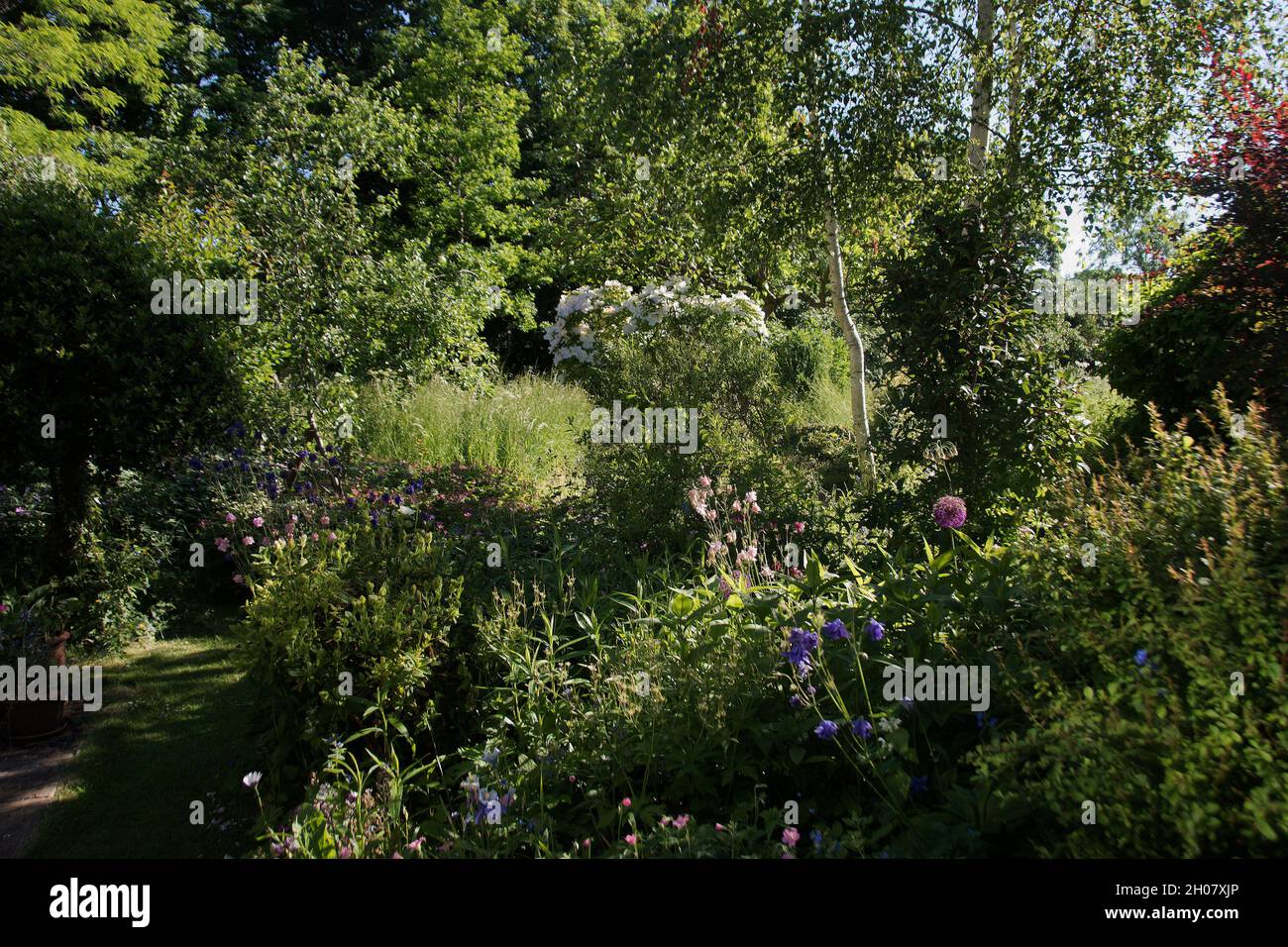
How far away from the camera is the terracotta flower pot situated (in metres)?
4.20

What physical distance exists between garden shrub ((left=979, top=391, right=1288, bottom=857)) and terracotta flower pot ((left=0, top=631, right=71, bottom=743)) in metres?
4.60

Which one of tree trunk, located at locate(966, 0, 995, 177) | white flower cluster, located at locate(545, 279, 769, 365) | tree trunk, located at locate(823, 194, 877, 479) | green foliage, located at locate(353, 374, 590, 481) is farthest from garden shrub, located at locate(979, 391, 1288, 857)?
green foliage, located at locate(353, 374, 590, 481)

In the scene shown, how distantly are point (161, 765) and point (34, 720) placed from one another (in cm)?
83

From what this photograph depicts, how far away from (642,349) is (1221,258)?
4.23 meters

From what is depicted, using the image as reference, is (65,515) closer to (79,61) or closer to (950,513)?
(950,513)

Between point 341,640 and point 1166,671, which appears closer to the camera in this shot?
point 1166,671

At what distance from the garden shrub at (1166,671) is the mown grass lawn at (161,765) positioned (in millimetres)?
3065

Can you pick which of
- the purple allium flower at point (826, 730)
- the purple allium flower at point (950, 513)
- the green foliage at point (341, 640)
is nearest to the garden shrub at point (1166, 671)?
the purple allium flower at point (826, 730)

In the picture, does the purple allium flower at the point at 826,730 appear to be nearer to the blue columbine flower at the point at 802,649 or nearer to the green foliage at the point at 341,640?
the blue columbine flower at the point at 802,649

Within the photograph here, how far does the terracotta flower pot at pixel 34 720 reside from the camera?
4199mm

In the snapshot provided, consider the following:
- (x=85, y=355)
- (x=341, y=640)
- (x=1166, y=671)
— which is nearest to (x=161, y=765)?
(x=341, y=640)

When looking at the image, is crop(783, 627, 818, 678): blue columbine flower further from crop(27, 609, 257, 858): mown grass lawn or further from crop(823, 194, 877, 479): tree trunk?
crop(823, 194, 877, 479): tree trunk

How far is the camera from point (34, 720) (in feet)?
13.9
